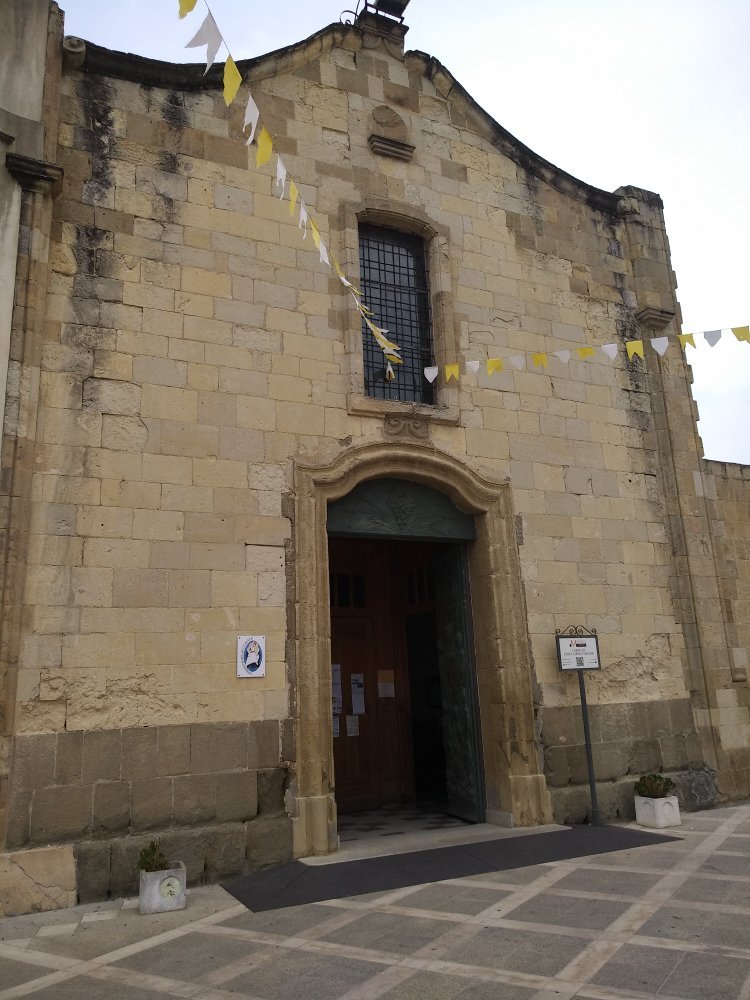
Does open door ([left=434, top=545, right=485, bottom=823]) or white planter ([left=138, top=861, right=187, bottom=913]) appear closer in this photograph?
white planter ([left=138, top=861, right=187, bottom=913])

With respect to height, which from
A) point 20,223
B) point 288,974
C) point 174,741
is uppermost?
point 20,223

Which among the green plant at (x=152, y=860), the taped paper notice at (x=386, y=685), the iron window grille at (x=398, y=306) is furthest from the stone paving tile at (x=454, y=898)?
the iron window grille at (x=398, y=306)

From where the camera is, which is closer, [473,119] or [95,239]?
[95,239]

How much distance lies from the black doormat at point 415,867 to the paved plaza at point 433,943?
169 millimetres

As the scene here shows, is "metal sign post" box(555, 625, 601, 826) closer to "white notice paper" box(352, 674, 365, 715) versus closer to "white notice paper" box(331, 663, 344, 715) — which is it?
"white notice paper" box(352, 674, 365, 715)

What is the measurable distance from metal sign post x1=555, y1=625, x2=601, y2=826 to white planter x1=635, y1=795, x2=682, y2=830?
469mm

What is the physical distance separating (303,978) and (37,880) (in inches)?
97.9

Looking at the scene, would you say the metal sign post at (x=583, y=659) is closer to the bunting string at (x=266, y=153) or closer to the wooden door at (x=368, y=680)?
the wooden door at (x=368, y=680)

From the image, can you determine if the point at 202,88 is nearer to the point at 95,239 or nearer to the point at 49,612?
the point at 95,239

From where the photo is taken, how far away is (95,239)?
6953 millimetres

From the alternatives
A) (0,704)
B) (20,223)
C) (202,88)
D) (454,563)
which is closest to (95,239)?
(20,223)

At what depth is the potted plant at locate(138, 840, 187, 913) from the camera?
539 cm

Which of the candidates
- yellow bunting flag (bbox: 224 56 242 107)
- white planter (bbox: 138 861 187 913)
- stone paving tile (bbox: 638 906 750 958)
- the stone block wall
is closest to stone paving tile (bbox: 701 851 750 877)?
stone paving tile (bbox: 638 906 750 958)

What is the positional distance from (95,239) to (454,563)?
4.82m
